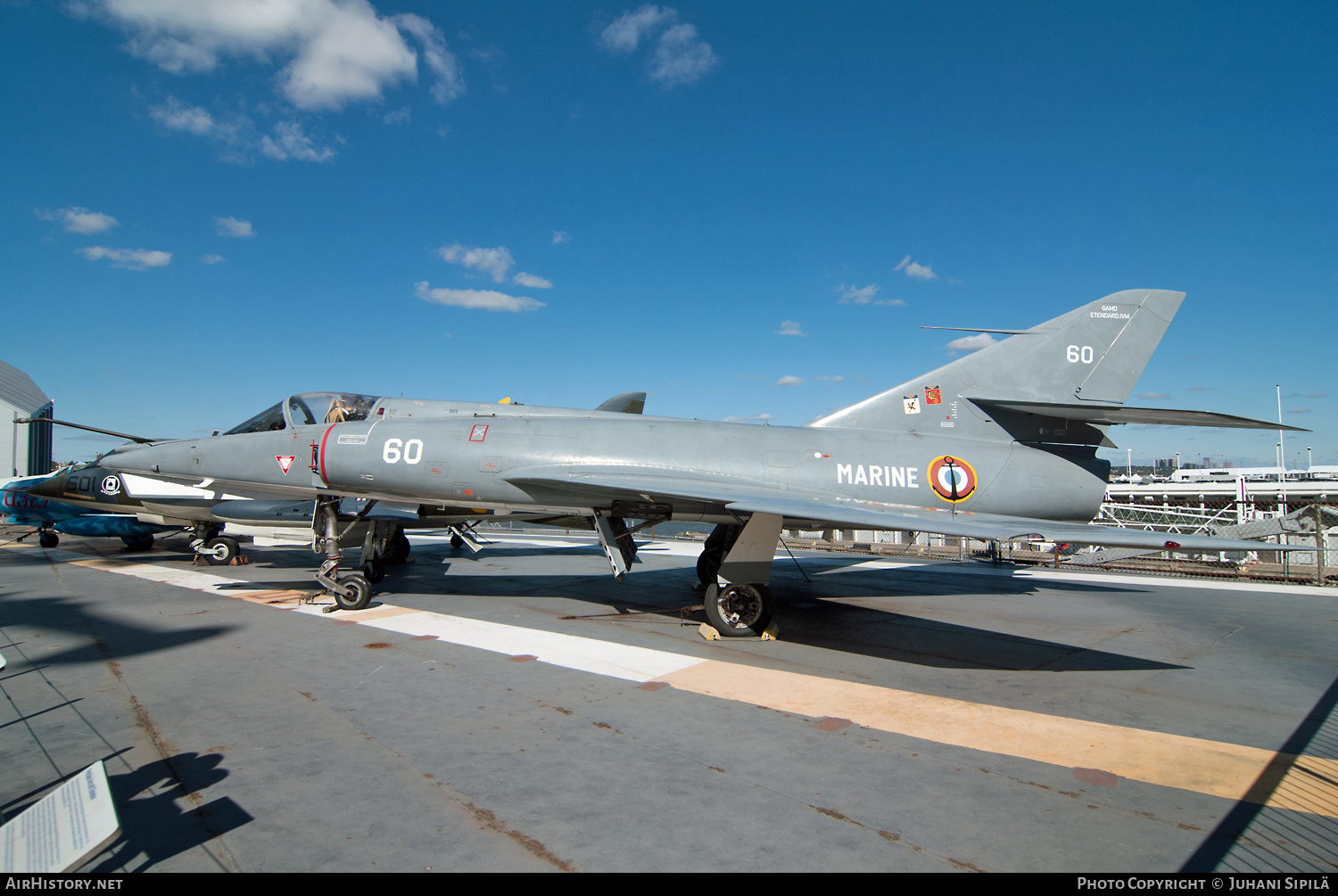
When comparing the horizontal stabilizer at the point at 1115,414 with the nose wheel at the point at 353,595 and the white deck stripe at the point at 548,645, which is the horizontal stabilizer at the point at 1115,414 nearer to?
the white deck stripe at the point at 548,645

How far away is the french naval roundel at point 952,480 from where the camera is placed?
342 inches

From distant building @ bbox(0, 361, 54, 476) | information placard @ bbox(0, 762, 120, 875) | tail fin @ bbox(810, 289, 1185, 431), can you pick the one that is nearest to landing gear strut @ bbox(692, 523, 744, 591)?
tail fin @ bbox(810, 289, 1185, 431)

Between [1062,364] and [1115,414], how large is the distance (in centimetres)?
111

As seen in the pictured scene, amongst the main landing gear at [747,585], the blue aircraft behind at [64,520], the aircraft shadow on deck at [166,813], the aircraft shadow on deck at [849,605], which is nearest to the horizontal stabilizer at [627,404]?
the aircraft shadow on deck at [849,605]

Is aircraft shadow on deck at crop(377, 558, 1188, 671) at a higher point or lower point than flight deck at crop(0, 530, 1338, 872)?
lower

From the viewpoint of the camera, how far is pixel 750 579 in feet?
25.8

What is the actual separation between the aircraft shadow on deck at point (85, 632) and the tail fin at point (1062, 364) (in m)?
9.65

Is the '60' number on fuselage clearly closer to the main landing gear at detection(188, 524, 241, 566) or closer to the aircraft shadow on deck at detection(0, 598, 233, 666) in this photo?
the aircraft shadow on deck at detection(0, 598, 233, 666)

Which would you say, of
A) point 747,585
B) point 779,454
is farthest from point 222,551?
point 779,454

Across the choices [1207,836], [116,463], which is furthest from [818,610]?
[116,463]

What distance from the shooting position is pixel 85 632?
25.2 feet

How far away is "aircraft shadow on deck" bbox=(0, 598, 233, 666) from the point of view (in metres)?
6.67

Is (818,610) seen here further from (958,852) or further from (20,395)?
(20,395)

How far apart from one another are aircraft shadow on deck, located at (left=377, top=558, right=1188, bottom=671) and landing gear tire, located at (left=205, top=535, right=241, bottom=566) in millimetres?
4569
